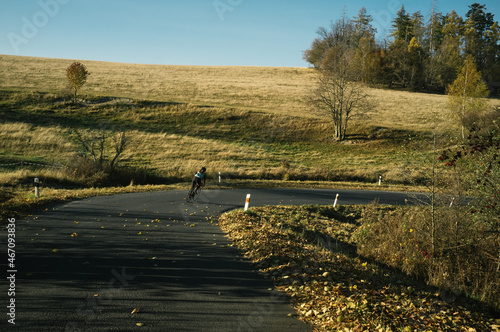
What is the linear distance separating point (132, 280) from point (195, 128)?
39.2 meters

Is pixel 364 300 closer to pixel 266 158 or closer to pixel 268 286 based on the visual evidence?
pixel 268 286

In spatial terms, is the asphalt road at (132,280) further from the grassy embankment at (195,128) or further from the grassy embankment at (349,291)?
the grassy embankment at (195,128)

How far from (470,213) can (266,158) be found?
27.7 meters

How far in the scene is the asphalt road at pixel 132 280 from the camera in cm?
521

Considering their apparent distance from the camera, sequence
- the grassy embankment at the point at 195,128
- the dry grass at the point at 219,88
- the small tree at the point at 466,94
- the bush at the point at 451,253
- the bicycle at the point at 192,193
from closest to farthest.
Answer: the bush at the point at 451,253 < the bicycle at the point at 192,193 < the grassy embankment at the point at 195,128 < the small tree at the point at 466,94 < the dry grass at the point at 219,88

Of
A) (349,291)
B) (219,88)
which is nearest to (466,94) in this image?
(219,88)

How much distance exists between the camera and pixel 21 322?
4.93m

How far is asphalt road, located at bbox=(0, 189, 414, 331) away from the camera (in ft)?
17.1

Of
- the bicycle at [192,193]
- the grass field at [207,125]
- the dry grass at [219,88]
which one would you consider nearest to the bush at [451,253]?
the bicycle at [192,193]

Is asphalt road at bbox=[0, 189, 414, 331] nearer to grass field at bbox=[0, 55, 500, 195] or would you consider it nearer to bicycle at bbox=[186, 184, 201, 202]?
bicycle at bbox=[186, 184, 201, 202]

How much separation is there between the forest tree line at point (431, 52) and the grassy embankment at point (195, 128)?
24.9ft

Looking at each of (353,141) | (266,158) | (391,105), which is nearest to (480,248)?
(266,158)

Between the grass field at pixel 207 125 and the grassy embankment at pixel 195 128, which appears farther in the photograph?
the grass field at pixel 207 125

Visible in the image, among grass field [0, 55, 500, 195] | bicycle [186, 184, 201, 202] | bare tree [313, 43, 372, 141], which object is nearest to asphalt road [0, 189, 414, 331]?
bicycle [186, 184, 201, 202]
